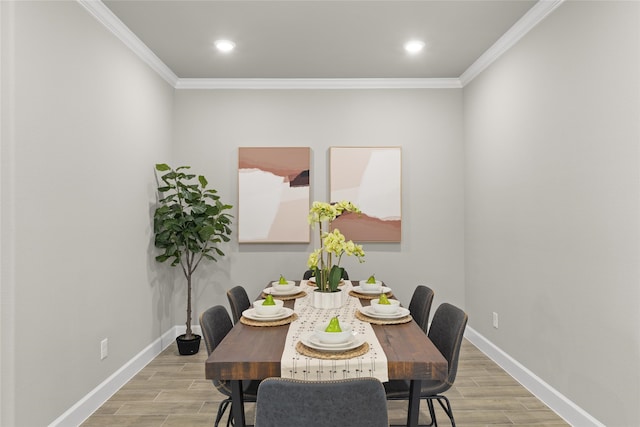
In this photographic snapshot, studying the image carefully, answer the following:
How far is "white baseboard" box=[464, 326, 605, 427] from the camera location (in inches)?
102

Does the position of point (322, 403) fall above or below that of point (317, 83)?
below

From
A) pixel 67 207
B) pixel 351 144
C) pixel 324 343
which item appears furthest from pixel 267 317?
pixel 351 144

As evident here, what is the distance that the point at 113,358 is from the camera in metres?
3.19

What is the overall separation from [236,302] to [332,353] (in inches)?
48.7

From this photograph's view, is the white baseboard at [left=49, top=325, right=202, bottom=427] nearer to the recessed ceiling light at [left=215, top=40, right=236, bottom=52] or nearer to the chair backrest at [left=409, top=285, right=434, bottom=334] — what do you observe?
the chair backrest at [left=409, top=285, right=434, bottom=334]

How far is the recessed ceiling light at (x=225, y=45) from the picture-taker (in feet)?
11.7

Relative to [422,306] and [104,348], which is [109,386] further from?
[422,306]

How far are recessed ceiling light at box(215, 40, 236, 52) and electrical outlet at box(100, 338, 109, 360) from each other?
8.05 ft

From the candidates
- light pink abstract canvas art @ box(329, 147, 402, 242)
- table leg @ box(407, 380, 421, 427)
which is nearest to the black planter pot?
light pink abstract canvas art @ box(329, 147, 402, 242)

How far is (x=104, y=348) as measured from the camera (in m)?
3.05

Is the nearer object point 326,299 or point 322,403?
point 322,403

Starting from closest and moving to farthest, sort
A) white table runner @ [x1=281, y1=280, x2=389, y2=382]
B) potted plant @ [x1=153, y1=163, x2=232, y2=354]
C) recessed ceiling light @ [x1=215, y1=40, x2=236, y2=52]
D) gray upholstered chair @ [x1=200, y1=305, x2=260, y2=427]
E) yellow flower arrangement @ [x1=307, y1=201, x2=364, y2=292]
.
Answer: white table runner @ [x1=281, y1=280, x2=389, y2=382] < gray upholstered chair @ [x1=200, y1=305, x2=260, y2=427] < yellow flower arrangement @ [x1=307, y1=201, x2=364, y2=292] < recessed ceiling light @ [x1=215, y1=40, x2=236, y2=52] < potted plant @ [x1=153, y1=163, x2=232, y2=354]

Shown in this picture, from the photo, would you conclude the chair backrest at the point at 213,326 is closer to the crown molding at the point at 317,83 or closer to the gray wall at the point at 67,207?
the gray wall at the point at 67,207

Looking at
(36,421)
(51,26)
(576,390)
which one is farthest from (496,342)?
(51,26)
